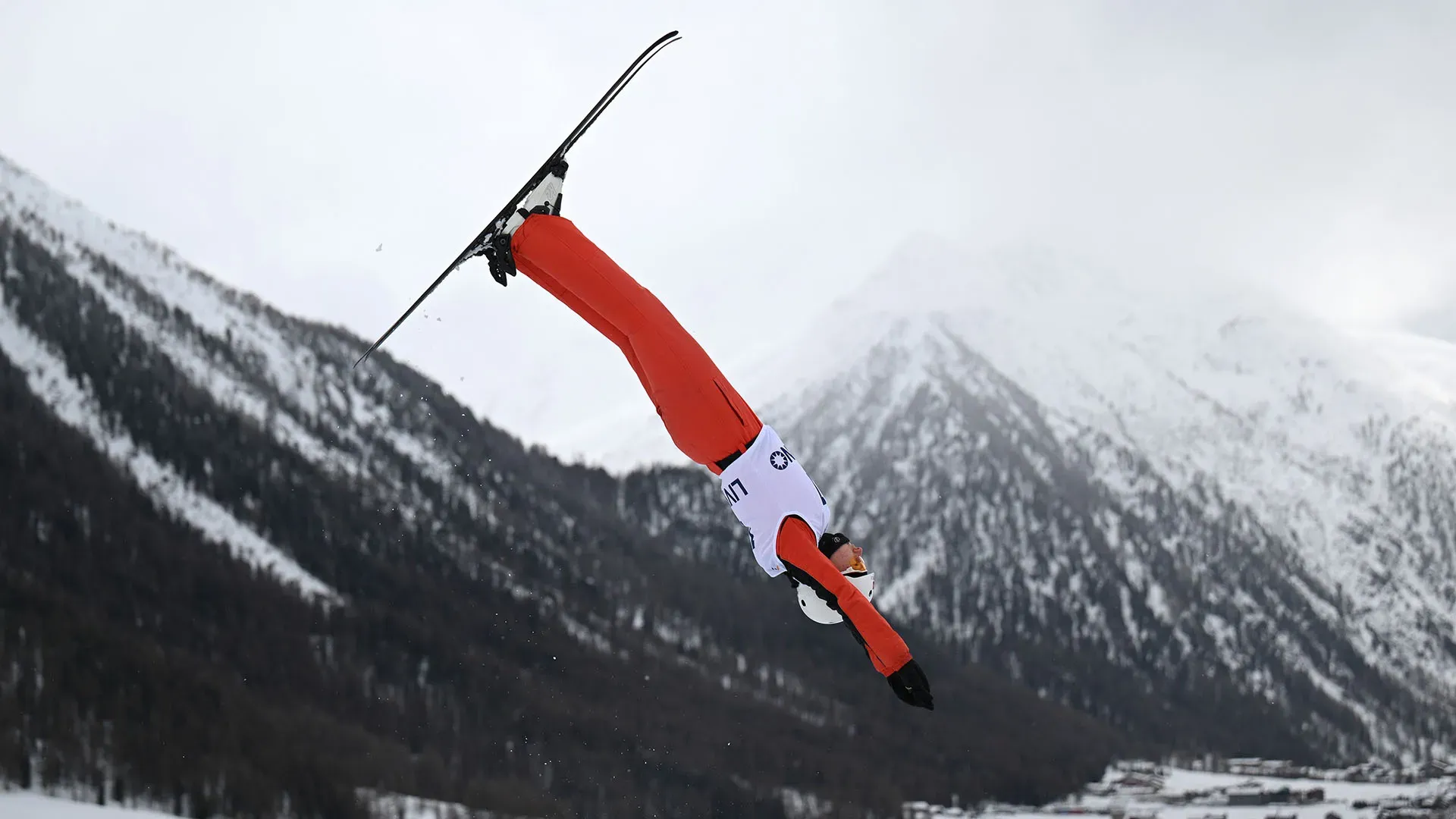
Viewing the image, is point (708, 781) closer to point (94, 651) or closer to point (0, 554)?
point (94, 651)

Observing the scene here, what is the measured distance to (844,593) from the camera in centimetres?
1005

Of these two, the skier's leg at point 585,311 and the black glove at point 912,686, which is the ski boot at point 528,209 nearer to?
the skier's leg at point 585,311

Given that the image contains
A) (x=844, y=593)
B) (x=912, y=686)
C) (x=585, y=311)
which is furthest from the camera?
(x=585, y=311)

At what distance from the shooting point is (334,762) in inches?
6270

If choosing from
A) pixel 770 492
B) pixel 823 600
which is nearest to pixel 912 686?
pixel 823 600

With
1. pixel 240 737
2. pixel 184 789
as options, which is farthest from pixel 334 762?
pixel 184 789

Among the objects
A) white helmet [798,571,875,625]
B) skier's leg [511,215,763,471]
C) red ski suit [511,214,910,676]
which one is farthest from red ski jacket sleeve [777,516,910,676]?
skier's leg [511,215,763,471]

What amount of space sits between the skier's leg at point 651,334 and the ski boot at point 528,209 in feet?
0.21

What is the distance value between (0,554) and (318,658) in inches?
1764

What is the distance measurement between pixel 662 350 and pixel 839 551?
2.17 m

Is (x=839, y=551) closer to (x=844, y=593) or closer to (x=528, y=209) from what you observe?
(x=844, y=593)

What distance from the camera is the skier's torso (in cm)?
1045

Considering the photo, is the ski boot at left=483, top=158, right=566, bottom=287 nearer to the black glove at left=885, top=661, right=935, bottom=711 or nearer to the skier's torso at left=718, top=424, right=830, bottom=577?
the skier's torso at left=718, top=424, right=830, bottom=577

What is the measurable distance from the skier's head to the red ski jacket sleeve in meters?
0.15
